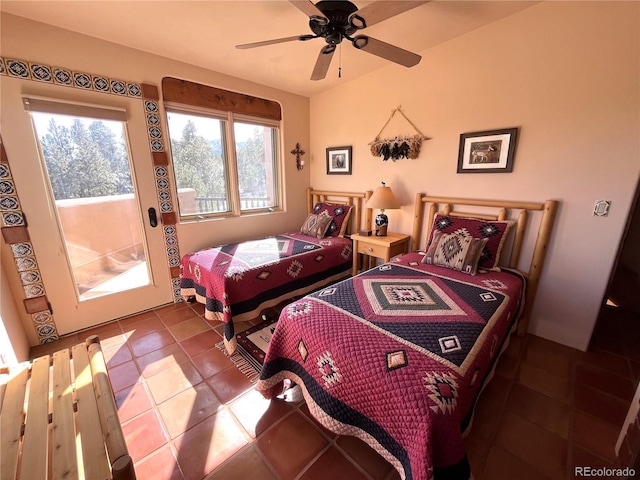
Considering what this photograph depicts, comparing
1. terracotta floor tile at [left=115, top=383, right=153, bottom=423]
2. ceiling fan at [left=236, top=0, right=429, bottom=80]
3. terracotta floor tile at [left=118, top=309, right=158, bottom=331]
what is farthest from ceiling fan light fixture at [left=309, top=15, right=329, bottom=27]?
terracotta floor tile at [left=118, top=309, right=158, bottom=331]

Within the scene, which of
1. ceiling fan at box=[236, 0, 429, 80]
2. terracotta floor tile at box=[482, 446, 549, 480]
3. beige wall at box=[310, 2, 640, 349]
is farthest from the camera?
beige wall at box=[310, 2, 640, 349]

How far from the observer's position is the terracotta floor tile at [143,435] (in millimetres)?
1349

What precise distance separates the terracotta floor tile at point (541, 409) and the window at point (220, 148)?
119 inches

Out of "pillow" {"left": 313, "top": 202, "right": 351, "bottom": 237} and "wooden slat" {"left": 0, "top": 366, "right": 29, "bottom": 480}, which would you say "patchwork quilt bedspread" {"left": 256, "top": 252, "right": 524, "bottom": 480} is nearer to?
"wooden slat" {"left": 0, "top": 366, "right": 29, "bottom": 480}

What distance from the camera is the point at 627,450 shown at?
1.20 m

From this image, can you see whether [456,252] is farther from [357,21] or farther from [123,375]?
[123,375]

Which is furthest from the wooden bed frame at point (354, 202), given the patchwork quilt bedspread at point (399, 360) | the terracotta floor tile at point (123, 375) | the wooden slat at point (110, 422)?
the wooden slat at point (110, 422)

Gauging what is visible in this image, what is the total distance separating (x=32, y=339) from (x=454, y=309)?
3180 millimetres

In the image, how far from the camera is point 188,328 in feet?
7.80

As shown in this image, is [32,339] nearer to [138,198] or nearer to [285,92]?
[138,198]

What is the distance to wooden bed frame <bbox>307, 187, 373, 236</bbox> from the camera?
315 centimetres

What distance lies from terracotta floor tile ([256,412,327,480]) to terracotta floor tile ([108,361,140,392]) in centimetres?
106

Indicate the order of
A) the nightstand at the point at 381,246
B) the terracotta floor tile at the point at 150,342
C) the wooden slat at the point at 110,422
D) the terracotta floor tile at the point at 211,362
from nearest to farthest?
the wooden slat at the point at 110,422 < the terracotta floor tile at the point at 211,362 < the terracotta floor tile at the point at 150,342 < the nightstand at the point at 381,246

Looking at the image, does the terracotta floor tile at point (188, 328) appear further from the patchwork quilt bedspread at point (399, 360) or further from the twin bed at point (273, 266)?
the patchwork quilt bedspread at point (399, 360)
